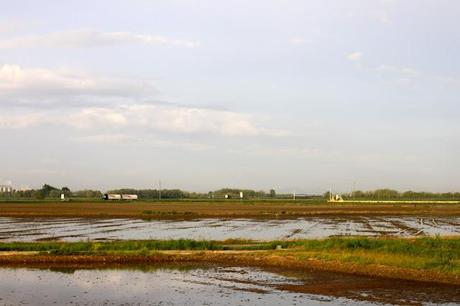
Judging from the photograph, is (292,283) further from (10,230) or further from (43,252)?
(10,230)

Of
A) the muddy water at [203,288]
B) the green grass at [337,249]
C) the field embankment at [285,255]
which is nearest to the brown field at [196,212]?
the green grass at [337,249]

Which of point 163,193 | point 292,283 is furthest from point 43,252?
point 163,193

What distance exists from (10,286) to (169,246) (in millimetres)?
10043

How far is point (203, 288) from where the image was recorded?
61.6 ft

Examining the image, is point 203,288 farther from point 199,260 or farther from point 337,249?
point 337,249

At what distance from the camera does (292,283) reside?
19.9 m

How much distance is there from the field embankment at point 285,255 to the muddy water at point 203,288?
1498mm

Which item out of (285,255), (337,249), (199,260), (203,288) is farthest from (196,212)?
(203,288)

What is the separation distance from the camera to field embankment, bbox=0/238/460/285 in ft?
71.6

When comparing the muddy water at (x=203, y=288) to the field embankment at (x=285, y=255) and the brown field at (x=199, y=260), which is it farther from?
the field embankment at (x=285, y=255)

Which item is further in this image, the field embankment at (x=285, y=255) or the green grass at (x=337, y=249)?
the green grass at (x=337, y=249)

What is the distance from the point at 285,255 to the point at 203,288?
293 inches

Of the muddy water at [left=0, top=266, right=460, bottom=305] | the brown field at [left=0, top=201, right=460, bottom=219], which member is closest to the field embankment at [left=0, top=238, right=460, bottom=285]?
the muddy water at [left=0, top=266, right=460, bottom=305]

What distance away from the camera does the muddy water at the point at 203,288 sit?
54.5ft
